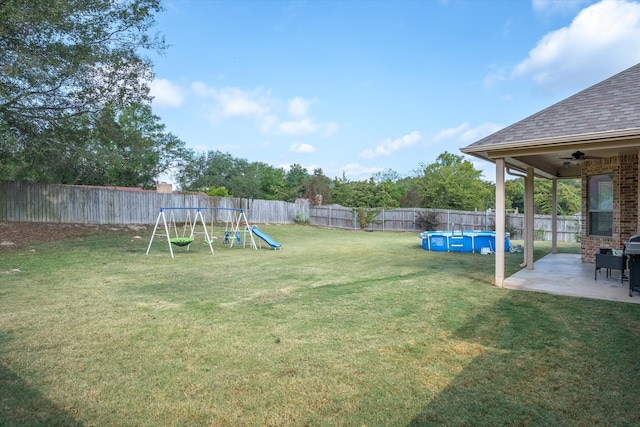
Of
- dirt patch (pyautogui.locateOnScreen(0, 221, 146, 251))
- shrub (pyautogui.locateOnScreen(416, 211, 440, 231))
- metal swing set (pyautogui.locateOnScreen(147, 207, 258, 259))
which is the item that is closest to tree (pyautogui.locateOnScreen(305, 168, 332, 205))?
metal swing set (pyautogui.locateOnScreen(147, 207, 258, 259))

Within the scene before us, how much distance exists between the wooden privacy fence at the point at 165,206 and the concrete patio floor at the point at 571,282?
8176 mm

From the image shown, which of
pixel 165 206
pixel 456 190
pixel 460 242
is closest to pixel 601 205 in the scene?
pixel 460 242

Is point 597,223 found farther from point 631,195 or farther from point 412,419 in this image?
point 412,419

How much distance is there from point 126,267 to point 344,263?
5.07m

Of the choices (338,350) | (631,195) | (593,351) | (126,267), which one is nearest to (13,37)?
(126,267)

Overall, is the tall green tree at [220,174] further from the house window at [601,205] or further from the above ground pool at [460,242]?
the house window at [601,205]

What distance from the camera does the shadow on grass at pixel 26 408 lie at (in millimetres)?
2334

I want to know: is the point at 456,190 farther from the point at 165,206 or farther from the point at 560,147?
the point at 560,147

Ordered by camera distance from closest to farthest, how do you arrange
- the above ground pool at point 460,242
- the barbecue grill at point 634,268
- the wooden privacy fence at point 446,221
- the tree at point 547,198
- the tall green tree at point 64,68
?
the barbecue grill at point 634,268
the tall green tree at point 64,68
the above ground pool at point 460,242
the wooden privacy fence at point 446,221
the tree at point 547,198

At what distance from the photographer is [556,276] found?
7.37m

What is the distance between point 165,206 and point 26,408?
17.8 m

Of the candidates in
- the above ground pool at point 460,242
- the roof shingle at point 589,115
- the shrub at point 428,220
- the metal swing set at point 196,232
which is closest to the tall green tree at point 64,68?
the metal swing set at point 196,232

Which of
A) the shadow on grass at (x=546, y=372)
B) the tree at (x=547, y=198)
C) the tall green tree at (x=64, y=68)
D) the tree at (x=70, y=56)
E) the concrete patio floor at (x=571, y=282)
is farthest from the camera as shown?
the tree at (x=547, y=198)

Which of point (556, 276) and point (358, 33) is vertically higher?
point (358, 33)
